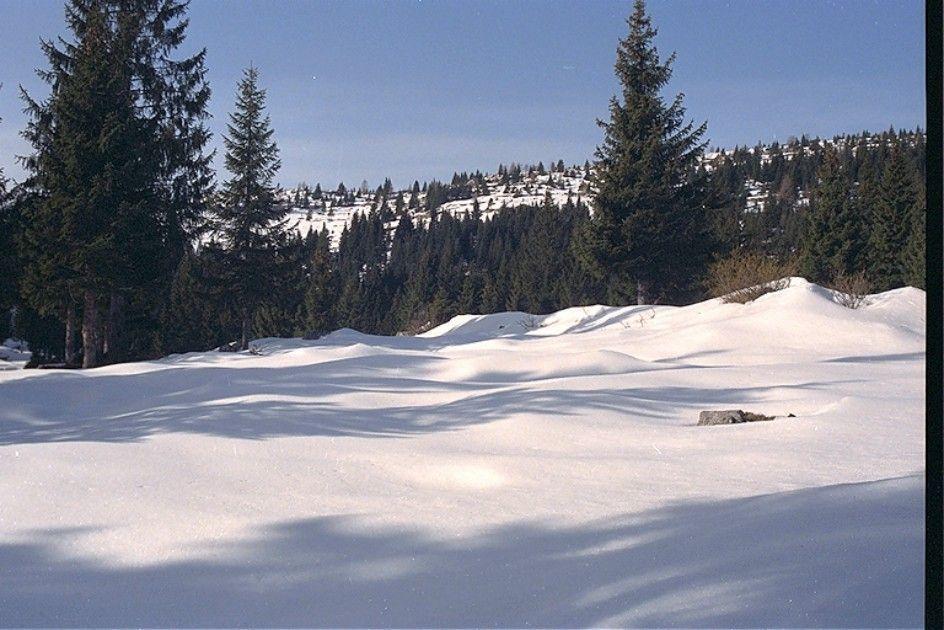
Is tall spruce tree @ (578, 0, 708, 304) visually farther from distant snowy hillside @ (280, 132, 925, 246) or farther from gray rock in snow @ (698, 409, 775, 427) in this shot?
distant snowy hillside @ (280, 132, 925, 246)

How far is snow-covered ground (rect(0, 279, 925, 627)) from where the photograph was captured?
8.77 ft

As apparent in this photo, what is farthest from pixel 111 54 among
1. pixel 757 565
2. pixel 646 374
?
pixel 757 565

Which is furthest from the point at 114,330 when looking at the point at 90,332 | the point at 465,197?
the point at 465,197

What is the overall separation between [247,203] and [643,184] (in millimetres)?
13309

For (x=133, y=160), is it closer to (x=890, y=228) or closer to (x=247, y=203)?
(x=247, y=203)

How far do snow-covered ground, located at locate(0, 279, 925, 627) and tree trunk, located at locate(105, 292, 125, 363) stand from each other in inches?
351

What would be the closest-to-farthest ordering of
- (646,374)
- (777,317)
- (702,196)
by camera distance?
(646,374)
(777,317)
(702,196)

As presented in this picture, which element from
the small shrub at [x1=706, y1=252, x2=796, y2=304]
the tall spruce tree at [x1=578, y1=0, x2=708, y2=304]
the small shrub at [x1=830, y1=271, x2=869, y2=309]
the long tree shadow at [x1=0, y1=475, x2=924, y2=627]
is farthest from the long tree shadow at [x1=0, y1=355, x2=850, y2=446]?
the tall spruce tree at [x1=578, y1=0, x2=708, y2=304]

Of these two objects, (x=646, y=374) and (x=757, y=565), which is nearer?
(x=757, y=565)

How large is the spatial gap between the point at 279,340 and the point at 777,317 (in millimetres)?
12162

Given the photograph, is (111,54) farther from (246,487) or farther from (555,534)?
(555,534)

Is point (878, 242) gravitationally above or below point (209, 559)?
above

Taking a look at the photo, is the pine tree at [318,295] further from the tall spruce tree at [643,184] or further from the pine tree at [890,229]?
the pine tree at [890,229]

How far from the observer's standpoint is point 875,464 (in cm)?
462
